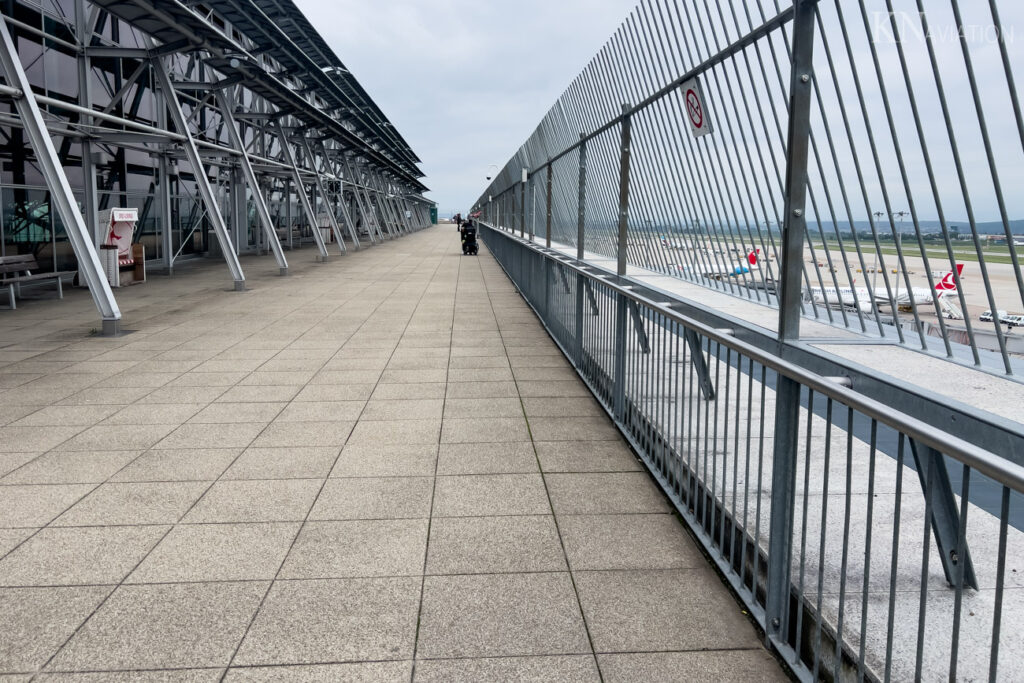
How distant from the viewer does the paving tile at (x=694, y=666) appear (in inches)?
102

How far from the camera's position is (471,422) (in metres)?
5.78

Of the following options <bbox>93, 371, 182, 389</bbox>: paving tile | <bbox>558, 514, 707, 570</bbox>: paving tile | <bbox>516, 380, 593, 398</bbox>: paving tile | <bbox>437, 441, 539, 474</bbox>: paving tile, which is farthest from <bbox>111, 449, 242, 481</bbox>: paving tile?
<bbox>516, 380, 593, 398</bbox>: paving tile

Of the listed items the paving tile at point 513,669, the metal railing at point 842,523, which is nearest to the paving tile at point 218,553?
the paving tile at point 513,669

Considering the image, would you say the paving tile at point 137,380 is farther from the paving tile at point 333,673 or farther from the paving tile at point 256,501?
the paving tile at point 333,673

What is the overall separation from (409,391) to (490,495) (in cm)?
270

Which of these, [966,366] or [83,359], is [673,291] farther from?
[83,359]

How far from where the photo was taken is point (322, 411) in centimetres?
612

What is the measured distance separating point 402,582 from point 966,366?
6.97 ft

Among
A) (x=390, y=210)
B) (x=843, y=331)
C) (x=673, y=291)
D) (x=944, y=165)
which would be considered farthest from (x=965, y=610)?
(x=390, y=210)

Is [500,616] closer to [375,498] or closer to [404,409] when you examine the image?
[375,498]

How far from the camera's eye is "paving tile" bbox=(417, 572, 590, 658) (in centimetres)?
277

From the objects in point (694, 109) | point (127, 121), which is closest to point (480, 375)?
point (694, 109)

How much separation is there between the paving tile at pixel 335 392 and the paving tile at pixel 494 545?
2890 millimetres

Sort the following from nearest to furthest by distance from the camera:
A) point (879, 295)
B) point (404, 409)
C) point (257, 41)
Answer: point (879, 295), point (404, 409), point (257, 41)
